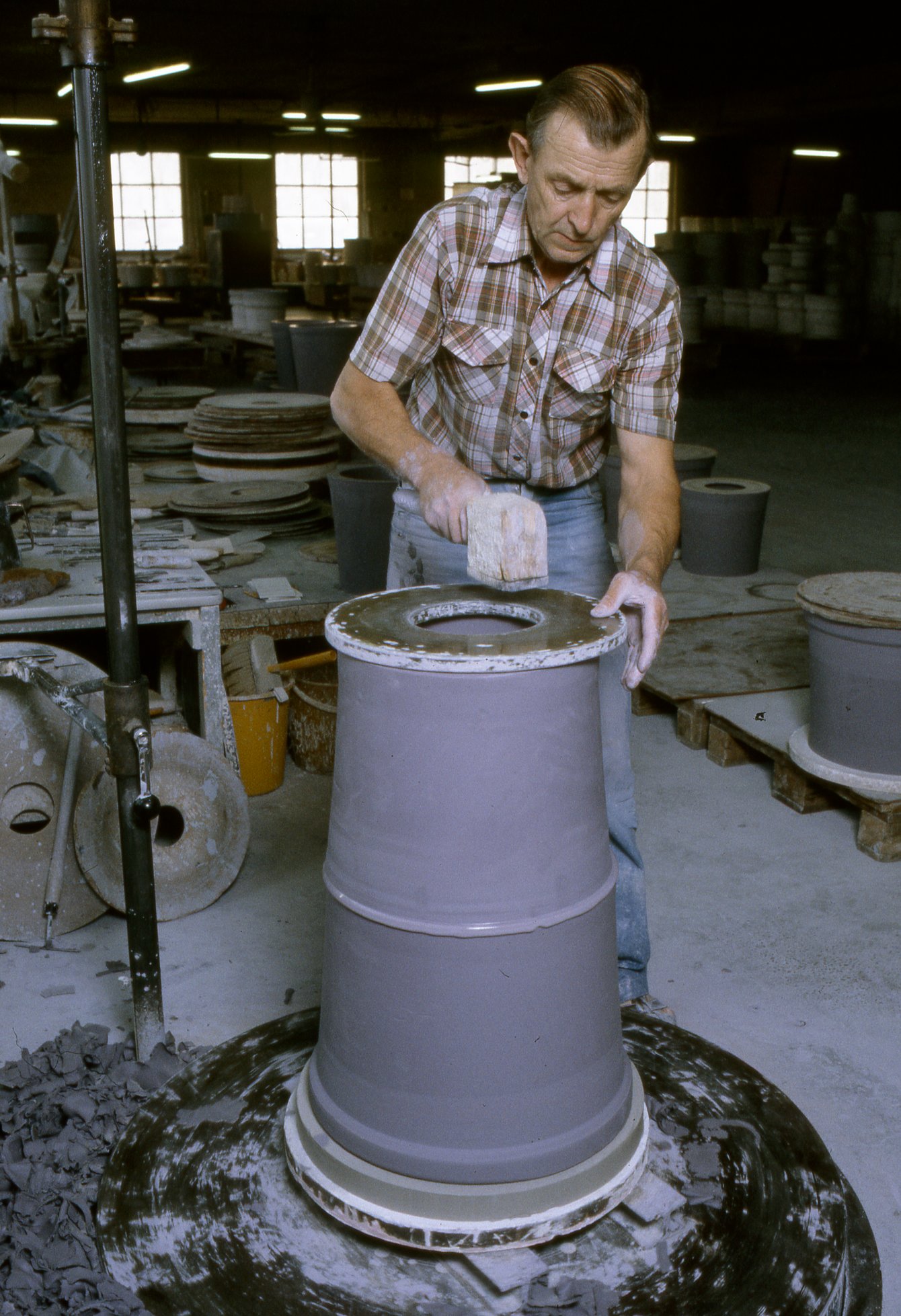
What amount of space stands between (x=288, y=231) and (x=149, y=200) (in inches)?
119

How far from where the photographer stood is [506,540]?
185 cm

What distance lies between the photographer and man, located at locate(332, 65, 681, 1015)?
2.08 m

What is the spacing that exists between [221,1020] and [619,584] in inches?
54.4

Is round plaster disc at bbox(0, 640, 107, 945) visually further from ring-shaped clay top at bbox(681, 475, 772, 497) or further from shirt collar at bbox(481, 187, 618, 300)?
ring-shaped clay top at bbox(681, 475, 772, 497)

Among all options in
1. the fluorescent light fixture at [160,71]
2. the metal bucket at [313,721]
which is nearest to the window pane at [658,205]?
the fluorescent light fixture at [160,71]

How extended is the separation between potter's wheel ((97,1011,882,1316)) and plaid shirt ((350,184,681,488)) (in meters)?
1.25

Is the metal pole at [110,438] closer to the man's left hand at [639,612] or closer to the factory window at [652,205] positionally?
the man's left hand at [639,612]

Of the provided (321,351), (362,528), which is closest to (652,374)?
(362,528)

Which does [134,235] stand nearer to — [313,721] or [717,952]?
[313,721]

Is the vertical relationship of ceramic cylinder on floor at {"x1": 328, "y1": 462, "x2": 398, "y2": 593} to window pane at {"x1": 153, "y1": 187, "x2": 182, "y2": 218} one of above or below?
below

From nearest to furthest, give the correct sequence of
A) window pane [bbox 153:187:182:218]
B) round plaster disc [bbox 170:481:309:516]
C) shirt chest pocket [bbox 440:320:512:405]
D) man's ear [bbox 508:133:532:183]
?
man's ear [bbox 508:133:532:183] < shirt chest pocket [bbox 440:320:512:405] < round plaster disc [bbox 170:481:309:516] < window pane [bbox 153:187:182:218]

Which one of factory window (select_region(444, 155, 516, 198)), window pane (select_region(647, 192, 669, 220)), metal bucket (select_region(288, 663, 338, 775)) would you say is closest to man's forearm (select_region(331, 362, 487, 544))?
metal bucket (select_region(288, 663, 338, 775))

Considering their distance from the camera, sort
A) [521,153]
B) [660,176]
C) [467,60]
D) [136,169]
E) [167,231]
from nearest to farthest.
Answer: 1. [521,153]
2. [467,60]
3. [660,176]
4. [136,169]
5. [167,231]

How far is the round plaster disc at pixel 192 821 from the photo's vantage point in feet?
10.3
